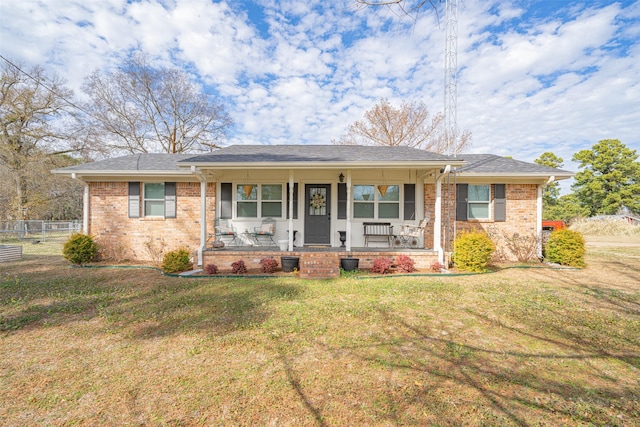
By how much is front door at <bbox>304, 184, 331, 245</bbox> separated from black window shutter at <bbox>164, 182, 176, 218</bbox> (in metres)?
4.27

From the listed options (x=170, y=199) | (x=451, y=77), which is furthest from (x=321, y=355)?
(x=451, y=77)

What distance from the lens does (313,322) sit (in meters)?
4.09

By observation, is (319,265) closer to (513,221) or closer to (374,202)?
(374,202)

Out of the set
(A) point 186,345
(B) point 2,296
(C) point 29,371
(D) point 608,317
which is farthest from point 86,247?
(D) point 608,317

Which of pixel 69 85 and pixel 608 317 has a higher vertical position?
pixel 69 85

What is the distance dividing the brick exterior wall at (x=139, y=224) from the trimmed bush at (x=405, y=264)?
234 inches

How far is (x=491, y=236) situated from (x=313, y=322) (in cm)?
726

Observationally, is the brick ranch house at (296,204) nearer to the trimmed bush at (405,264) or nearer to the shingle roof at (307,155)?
the shingle roof at (307,155)

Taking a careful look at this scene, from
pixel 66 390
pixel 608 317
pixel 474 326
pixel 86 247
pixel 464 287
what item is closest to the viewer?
pixel 66 390

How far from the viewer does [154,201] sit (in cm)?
905

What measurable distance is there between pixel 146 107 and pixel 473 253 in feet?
75.4

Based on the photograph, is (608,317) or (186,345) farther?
(608,317)

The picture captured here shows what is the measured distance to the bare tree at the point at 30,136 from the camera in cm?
1795

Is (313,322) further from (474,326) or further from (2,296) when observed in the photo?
(2,296)
